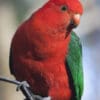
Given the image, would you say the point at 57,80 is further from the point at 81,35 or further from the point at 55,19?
the point at 81,35

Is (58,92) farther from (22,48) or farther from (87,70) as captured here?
(87,70)

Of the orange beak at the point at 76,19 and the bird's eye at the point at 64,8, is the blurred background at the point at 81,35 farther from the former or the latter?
the orange beak at the point at 76,19

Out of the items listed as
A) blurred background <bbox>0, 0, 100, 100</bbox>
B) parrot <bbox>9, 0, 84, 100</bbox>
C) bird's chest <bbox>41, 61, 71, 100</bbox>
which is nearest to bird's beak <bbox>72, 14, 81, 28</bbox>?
parrot <bbox>9, 0, 84, 100</bbox>

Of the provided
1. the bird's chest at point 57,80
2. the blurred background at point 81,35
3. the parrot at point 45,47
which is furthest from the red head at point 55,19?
the blurred background at point 81,35

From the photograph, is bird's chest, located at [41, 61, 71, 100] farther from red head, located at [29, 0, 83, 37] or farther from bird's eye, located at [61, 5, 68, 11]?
bird's eye, located at [61, 5, 68, 11]

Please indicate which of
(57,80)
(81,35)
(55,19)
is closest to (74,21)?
(55,19)

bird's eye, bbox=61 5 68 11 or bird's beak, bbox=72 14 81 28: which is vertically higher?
bird's eye, bbox=61 5 68 11
